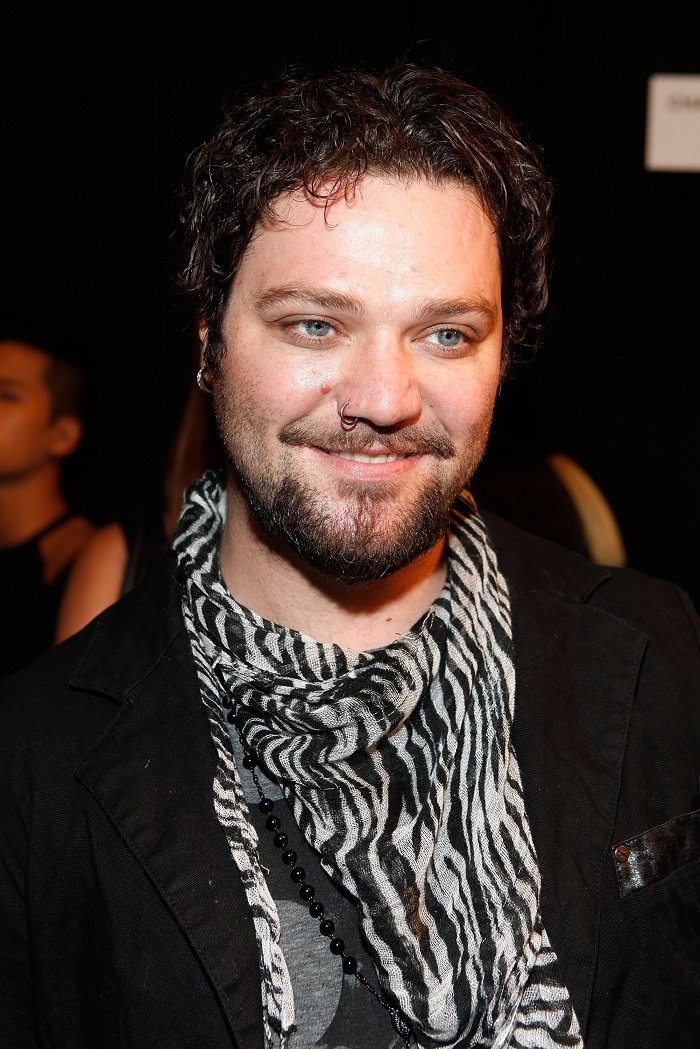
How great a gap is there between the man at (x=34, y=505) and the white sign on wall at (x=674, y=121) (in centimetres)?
162

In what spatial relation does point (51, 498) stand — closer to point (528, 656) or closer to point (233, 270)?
point (233, 270)

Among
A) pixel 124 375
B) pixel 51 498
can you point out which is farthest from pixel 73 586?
pixel 124 375

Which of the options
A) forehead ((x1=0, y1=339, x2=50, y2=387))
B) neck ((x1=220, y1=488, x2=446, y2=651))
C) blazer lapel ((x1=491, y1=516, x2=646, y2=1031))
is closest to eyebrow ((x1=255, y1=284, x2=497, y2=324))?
neck ((x1=220, y1=488, x2=446, y2=651))

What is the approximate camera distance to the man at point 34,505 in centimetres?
289

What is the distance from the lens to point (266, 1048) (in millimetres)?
1390

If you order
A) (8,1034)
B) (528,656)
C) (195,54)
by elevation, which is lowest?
(8,1034)

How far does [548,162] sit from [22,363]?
1.48 m

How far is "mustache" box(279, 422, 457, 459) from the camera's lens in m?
1.48

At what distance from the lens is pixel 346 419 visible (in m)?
1.46

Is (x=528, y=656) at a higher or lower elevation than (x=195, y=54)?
lower

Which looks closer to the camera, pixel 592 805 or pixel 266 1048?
pixel 266 1048

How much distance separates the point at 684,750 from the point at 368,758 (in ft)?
1.68

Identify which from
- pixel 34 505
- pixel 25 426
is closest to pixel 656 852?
pixel 34 505

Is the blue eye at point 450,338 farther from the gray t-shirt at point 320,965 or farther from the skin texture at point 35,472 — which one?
the skin texture at point 35,472
